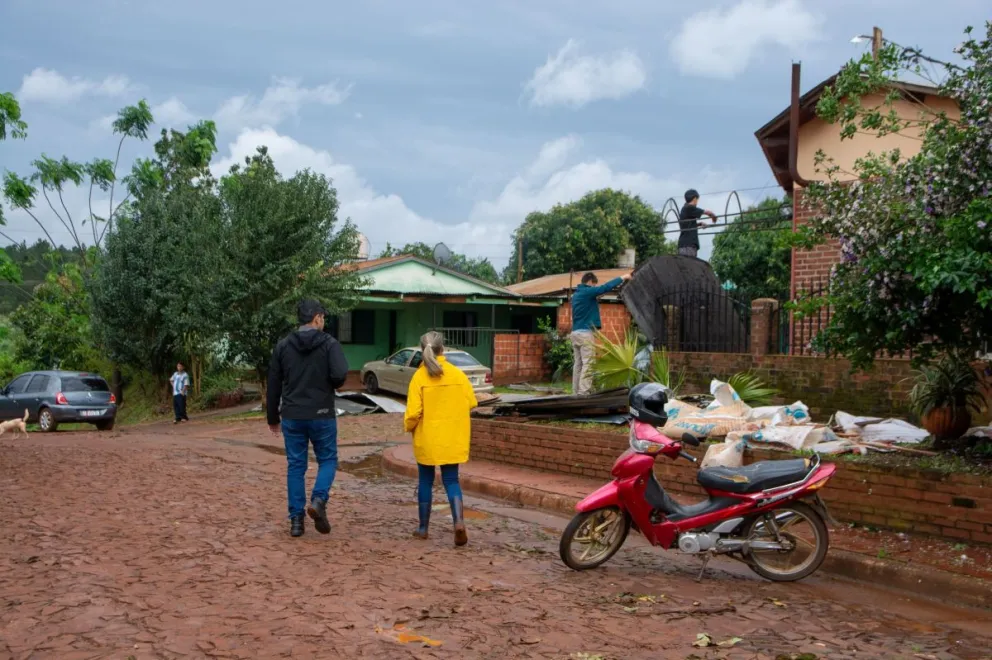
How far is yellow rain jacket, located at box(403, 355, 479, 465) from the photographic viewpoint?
7324 millimetres

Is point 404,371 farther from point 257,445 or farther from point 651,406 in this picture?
point 651,406

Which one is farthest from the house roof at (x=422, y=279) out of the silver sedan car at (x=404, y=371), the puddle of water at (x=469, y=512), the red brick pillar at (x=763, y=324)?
the puddle of water at (x=469, y=512)

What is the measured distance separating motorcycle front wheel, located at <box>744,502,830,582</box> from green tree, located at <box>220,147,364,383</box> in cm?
1609

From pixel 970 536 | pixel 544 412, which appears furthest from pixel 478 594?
pixel 544 412

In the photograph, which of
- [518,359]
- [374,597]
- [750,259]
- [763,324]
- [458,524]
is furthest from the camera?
[750,259]

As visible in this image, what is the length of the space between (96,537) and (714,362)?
8.39 m

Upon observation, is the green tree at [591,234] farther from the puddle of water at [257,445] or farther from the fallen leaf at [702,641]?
the fallen leaf at [702,641]

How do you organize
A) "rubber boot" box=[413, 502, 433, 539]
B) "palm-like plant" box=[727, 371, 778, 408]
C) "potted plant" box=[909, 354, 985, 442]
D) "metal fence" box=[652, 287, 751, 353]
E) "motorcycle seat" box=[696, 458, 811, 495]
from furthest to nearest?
"metal fence" box=[652, 287, 751, 353] < "palm-like plant" box=[727, 371, 778, 408] < "potted plant" box=[909, 354, 985, 442] < "rubber boot" box=[413, 502, 433, 539] < "motorcycle seat" box=[696, 458, 811, 495]

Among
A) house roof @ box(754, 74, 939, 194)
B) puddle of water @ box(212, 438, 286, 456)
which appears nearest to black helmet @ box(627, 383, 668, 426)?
puddle of water @ box(212, 438, 286, 456)

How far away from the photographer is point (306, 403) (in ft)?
23.9

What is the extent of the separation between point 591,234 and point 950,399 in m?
35.9

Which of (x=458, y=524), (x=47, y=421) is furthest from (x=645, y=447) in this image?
(x=47, y=421)

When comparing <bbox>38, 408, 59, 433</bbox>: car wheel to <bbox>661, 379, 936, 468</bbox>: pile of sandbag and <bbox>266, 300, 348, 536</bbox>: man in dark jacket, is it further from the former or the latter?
<bbox>661, 379, 936, 468</bbox>: pile of sandbag

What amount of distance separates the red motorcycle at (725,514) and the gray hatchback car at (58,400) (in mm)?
18551
